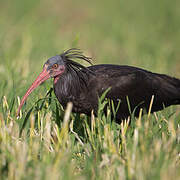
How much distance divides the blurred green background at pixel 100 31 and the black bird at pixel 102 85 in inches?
112

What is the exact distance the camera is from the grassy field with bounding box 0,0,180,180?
340 centimetres

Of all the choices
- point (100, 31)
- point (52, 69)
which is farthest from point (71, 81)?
point (100, 31)

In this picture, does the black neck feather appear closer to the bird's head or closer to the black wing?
the bird's head

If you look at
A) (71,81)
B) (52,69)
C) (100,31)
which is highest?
(100,31)

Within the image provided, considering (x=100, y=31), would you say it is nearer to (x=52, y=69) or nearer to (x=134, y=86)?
(x=134, y=86)

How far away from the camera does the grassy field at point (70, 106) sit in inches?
134

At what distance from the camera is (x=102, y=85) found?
478cm

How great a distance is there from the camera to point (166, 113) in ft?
16.5

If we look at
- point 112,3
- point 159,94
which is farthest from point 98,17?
point 159,94

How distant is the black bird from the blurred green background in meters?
2.83

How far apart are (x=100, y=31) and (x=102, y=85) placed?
6.30m

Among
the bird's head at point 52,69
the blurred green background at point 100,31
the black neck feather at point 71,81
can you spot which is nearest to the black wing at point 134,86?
the black neck feather at point 71,81

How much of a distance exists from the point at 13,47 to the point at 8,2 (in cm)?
310

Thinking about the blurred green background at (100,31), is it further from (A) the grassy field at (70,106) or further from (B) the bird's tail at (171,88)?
(B) the bird's tail at (171,88)
